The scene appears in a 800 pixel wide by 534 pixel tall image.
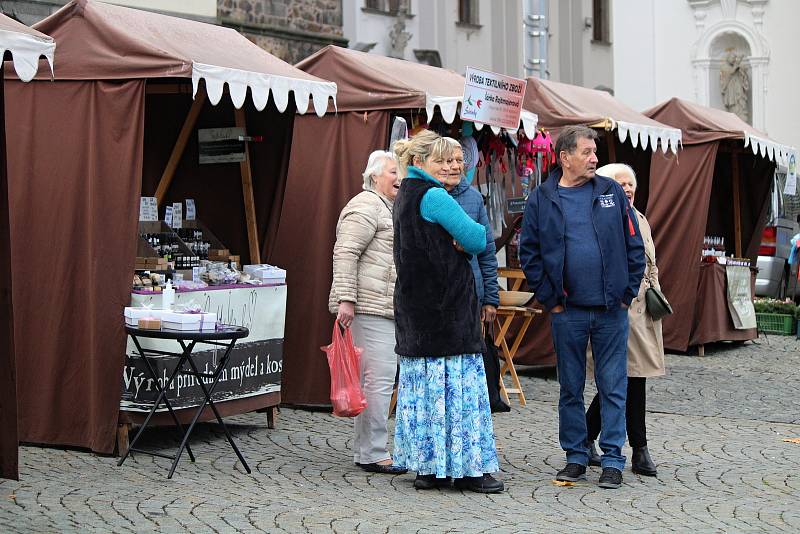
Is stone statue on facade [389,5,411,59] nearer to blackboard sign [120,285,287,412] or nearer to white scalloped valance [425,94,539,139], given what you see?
white scalloped valance [425,94,539,139]

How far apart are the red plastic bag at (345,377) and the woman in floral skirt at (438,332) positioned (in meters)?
0.37

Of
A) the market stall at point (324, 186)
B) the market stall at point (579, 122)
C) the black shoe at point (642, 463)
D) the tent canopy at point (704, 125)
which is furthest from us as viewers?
the tent canopy at point (704, 125)

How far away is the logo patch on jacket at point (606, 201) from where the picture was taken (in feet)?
22.2

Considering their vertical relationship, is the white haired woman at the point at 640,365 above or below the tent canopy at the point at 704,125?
below

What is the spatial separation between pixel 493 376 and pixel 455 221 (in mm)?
2888

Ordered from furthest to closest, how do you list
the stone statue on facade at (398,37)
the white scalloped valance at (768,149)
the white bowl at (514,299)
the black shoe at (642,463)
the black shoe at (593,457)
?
the stone statue on facade at (398,37), the white scalloped valance at (768,149), the white bowl at (514,299), the black shoe at (593,457), the black shoe at (642,463)

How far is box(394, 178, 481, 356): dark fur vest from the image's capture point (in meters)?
6.52

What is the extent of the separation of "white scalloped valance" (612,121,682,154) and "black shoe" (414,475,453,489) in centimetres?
571

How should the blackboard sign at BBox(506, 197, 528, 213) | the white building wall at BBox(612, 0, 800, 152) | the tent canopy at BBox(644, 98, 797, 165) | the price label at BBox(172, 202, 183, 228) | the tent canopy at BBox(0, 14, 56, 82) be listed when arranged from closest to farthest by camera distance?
the tent canopy at BBox(0, 14, 56, 82)
the price label at BBox(172, 202, 183, 228)
the blackboard sign at BBox(506, 197, 528, 213)
the tent canopy at BBox(644, 98, 797, 165)
the white building wall at BBox(612, 0, 800, 152)

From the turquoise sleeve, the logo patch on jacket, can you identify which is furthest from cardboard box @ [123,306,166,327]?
the logo patch on jacket

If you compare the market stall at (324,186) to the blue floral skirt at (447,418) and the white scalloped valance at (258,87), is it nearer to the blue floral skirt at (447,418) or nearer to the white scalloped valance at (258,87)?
the white scalloped valance at (258,87)

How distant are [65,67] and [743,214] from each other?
379 inches

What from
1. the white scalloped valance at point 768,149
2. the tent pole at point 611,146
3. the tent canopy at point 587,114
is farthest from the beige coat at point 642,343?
the white scalloped valance at point 768,149

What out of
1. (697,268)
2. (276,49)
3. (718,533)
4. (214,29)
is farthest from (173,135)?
(276,49)
